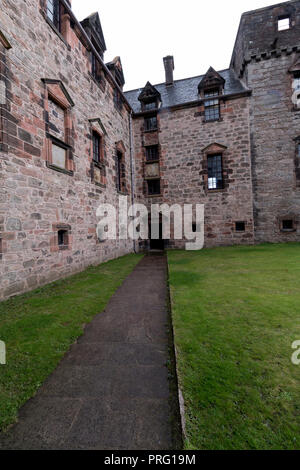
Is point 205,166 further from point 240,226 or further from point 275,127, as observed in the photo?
point 275,127

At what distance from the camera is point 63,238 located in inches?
277

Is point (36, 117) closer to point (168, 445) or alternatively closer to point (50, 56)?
point (50, 56)

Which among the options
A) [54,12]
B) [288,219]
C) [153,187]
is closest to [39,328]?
[54,12]

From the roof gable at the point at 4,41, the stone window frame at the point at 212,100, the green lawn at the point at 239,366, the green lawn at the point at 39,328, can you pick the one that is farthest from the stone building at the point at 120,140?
the green lawn at the point at 239,366

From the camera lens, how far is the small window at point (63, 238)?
22.4 ft

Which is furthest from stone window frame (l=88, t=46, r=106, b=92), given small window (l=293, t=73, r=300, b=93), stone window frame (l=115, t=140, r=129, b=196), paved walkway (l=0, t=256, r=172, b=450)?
small window (l=293, t=73, r=300, b=93)

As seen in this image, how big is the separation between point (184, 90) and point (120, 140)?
314 inches

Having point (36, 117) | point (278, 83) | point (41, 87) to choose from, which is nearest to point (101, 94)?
point (41, 87)

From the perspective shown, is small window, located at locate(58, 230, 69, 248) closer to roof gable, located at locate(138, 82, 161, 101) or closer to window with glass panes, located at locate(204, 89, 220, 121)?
window with glass panes, located at locate(204, 89, 220, 121)

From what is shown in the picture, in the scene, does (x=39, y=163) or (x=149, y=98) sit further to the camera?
(x=149, y=98)

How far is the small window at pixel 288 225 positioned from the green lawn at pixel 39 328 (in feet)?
39.3

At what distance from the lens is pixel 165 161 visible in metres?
14.0

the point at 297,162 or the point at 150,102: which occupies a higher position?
the point at 150,102

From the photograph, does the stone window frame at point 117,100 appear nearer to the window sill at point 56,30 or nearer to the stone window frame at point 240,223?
the window sill at point 56,30
